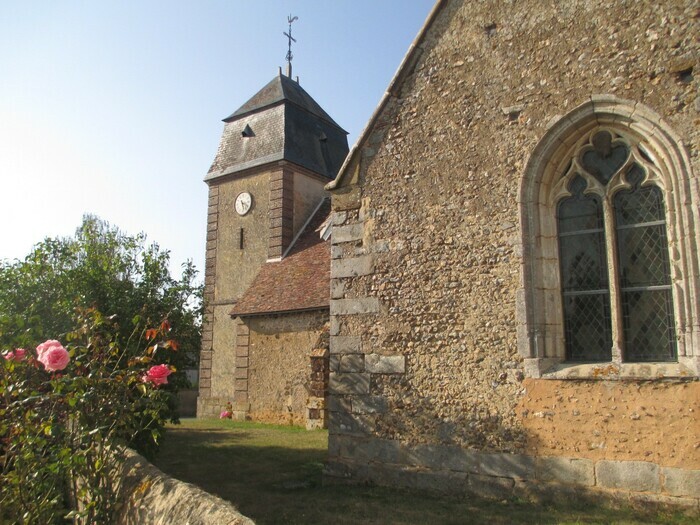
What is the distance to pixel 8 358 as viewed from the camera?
4.28 metres

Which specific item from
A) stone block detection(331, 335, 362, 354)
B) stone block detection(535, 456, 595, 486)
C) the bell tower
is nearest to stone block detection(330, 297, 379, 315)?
stone block detection(331, 335, 362, 354)

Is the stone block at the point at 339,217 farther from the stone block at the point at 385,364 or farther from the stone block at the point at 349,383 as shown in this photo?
the stone block at the point at 349,383

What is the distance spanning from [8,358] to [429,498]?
4.63 metres

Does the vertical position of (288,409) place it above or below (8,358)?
below

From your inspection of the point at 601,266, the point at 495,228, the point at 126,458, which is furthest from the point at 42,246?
the point at 601,266

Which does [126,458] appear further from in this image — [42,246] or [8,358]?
[42,246]

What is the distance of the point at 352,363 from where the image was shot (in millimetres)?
7668

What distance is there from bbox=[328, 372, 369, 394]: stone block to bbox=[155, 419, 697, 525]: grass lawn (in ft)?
3.95

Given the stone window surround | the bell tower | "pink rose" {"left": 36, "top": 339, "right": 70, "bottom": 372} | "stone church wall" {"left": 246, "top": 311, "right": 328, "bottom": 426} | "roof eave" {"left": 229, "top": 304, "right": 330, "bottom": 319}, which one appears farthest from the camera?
the bell tower

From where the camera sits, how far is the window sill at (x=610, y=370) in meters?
5.47

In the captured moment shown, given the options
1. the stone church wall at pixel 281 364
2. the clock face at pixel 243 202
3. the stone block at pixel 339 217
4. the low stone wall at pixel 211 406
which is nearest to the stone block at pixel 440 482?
the stone block at pixel 339 217

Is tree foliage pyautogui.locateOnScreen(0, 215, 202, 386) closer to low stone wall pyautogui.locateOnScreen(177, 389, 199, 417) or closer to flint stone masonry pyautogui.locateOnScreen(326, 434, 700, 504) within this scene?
flint stone masonry pyautogui.locateOnScreen(326, 434, 700, 504)

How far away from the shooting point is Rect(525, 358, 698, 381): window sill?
5473 mm

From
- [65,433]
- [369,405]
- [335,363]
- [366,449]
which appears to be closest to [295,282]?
[335,363]
